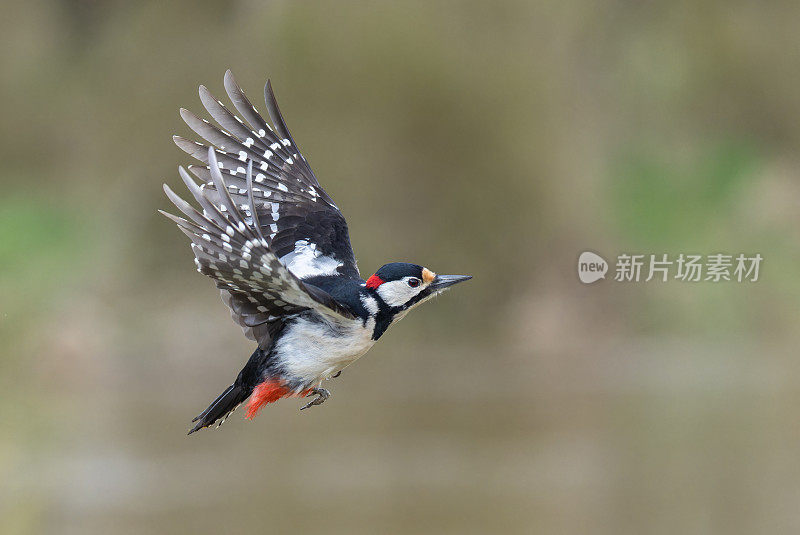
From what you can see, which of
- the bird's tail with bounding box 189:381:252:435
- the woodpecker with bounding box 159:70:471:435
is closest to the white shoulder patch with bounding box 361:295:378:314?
the woodpecker with bounding box 159:70:471:435

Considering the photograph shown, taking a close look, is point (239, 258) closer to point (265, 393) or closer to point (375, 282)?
point (375, 282)

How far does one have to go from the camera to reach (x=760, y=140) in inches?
639

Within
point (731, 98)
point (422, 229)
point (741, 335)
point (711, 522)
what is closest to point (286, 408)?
point (422, 229)

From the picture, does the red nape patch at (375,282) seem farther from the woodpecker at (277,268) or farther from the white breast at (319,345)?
the white breast at (319,345)

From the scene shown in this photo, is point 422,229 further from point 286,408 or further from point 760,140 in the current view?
point 760,140

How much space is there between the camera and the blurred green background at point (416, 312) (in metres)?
10.5

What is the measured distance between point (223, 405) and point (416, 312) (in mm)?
8977

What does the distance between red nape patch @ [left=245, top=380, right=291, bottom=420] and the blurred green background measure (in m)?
6.21

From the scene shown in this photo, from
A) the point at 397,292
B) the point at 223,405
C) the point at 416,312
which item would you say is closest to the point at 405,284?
the point at 397,292

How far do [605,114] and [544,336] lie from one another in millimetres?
3273

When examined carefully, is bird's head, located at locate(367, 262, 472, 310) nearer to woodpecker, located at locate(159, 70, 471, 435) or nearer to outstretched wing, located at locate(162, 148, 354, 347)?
woodpecker, located at locate(159, 70, 471, 435)

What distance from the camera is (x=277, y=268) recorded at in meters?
3.35

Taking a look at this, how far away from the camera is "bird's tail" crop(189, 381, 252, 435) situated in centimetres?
378

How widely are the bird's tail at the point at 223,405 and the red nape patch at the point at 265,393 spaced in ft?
0.11
